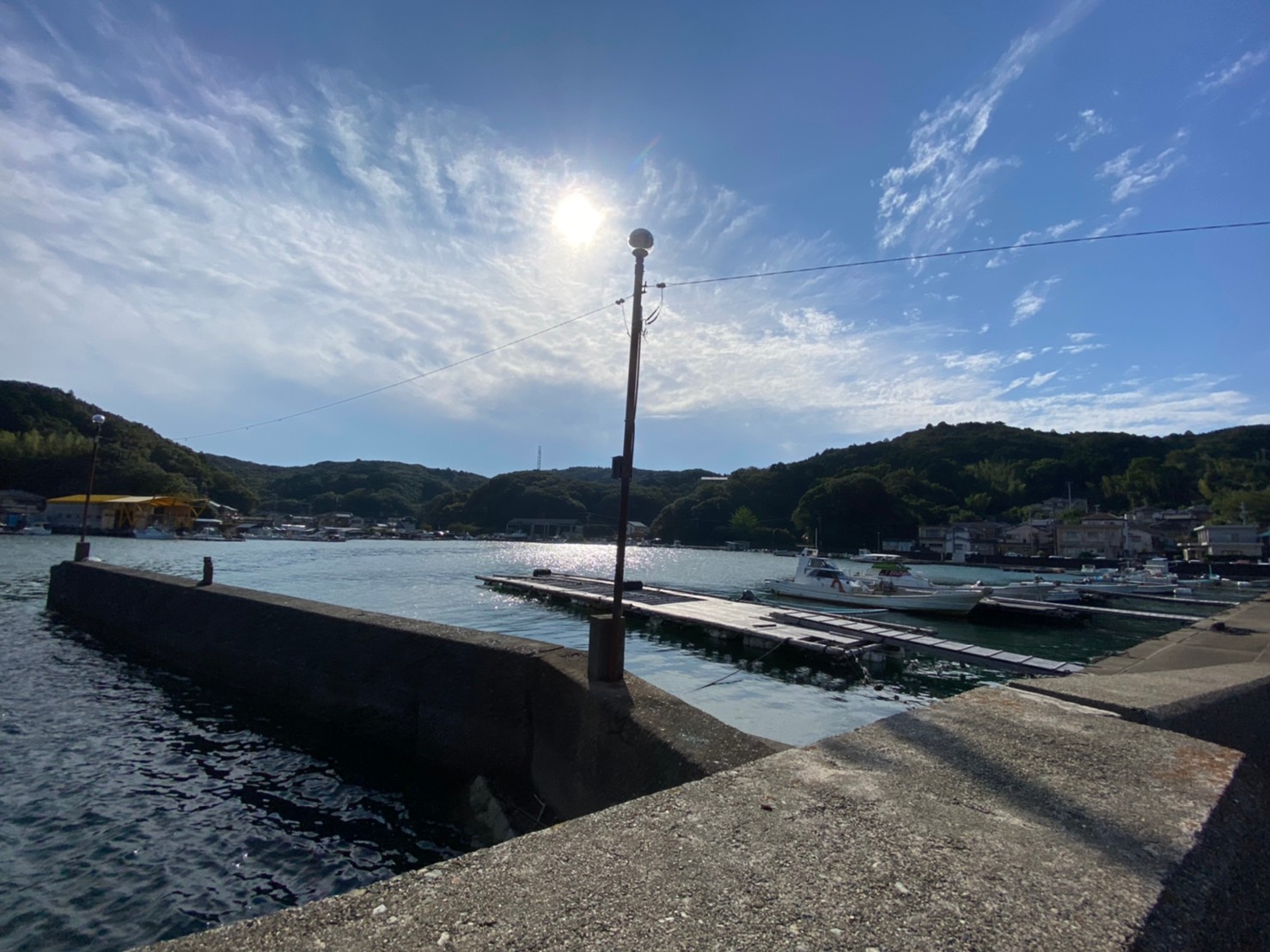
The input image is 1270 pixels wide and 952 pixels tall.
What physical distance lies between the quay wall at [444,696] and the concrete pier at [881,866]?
1.37 metres

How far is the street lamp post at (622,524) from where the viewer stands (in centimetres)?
592

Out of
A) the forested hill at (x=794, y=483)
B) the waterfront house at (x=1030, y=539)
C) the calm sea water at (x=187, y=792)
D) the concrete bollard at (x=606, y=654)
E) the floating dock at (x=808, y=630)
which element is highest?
the forested hill at (x=794, y=483)

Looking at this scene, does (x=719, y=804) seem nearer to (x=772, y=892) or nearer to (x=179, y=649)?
(x=772, y=892)

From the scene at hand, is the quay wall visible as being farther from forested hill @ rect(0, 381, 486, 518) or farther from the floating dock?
forested hill @ rect(0, 381, 486, 518)

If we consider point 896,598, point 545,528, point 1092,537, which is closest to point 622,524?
point 896,598

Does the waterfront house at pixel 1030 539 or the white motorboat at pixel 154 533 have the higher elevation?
the waterfront house at pixel 1030 539

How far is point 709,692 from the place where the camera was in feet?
40.3

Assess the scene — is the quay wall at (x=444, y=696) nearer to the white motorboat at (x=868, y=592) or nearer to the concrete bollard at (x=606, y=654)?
the concrete bollard at (x=606, y=654)

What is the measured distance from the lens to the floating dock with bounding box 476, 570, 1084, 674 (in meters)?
14.0

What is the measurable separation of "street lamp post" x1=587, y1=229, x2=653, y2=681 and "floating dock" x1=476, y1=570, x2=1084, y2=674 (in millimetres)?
8590

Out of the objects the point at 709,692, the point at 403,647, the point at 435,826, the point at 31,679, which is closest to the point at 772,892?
the point at 435,826

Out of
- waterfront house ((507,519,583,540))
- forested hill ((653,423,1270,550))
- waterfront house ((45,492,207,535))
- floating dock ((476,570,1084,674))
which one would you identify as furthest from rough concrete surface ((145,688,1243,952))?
waterfront house ((507,519,583,540))

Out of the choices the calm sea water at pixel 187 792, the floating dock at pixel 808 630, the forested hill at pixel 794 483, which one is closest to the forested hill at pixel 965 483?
the forested hill at pixel 794 483

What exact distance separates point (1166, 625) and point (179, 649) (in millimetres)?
31745
